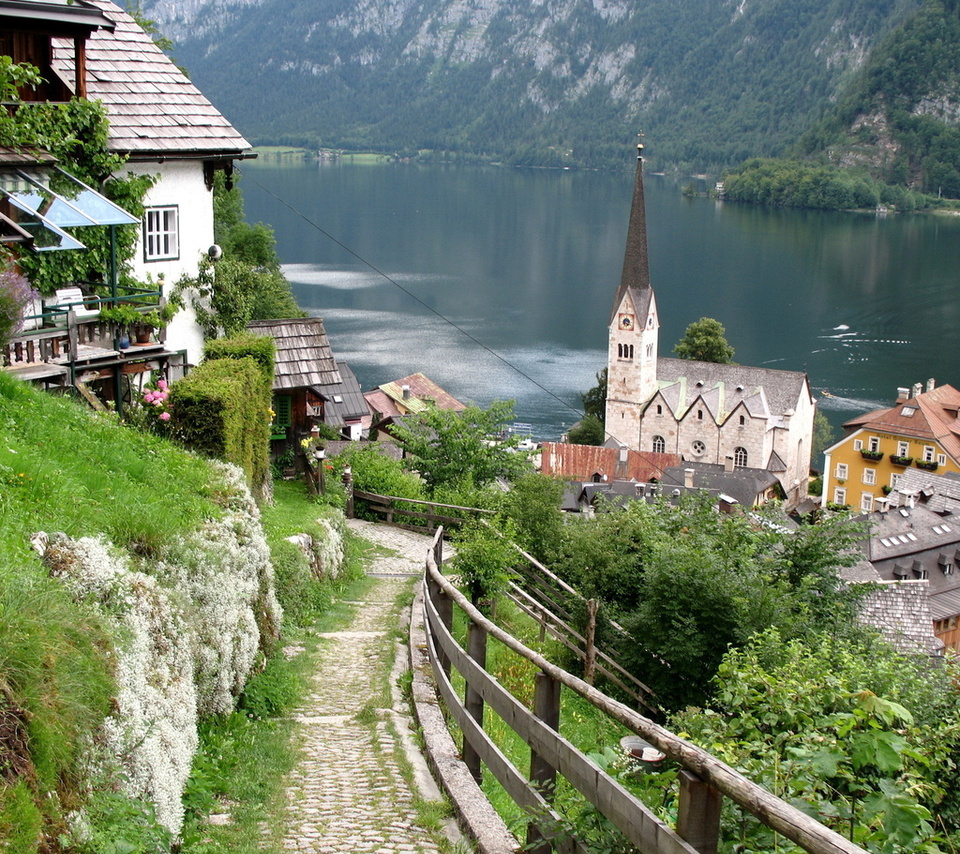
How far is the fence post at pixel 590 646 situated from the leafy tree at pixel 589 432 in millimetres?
60029

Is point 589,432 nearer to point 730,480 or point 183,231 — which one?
point 730,480

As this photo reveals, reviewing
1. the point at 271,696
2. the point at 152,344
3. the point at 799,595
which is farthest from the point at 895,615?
the point at 271,696

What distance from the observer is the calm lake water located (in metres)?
88.4

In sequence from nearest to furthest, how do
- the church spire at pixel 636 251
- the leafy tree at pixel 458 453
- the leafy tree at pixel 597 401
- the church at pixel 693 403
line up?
the leafy tree at pixel 458 453 < the church at pixel 693 403 < the church spire at pixel 636 251 < the leafy tree at pixel 597 401

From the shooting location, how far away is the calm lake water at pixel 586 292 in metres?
88.4

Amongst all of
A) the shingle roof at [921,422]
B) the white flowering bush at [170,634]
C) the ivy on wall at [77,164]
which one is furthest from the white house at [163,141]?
the shingle roof at [921,422]

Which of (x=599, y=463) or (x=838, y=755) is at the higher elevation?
(x=838, y=755)

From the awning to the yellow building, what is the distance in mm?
57841

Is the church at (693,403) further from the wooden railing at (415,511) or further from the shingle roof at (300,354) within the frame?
the wooden railing at (415,511)

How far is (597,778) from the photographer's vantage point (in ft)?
12.1

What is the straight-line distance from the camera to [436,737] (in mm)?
6367

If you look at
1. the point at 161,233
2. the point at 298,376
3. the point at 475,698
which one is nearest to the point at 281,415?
the point at 298,376

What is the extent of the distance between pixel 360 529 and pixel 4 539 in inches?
584

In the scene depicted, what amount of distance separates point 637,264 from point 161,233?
2500 inches
